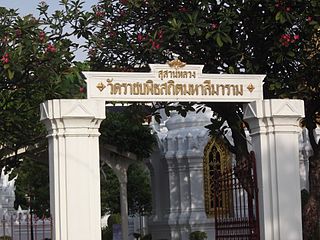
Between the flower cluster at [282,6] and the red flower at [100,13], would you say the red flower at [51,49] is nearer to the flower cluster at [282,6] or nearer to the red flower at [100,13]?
the red flower at [100,13]

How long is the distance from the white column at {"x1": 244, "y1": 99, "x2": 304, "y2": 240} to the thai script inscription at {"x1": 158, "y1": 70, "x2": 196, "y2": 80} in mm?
1101

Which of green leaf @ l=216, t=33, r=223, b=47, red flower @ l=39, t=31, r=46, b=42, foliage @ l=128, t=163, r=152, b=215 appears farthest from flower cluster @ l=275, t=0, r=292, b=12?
foliage @ l=128, t=163, r=152, b=215

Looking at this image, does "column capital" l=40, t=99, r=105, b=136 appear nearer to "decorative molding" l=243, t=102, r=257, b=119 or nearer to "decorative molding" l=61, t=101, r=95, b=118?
"decorative molding" l=61, t=101, r=95, b=118

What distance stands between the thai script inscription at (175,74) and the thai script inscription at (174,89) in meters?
0.10

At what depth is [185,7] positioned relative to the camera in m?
14.0

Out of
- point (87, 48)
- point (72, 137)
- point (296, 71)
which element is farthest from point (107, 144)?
point (72, 137)

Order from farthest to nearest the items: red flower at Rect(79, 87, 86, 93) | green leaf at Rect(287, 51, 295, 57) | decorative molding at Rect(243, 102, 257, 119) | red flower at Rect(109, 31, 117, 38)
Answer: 1. red flower at Rect(109, 31, 117, 38)
2. green leaf at Rect(287, 51, 295, 57)
3. red flower at Rect(79, 87, 86, 93)
4. decorative molding at Rect(243, 102, 257, 119)

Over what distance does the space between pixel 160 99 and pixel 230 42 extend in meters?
2.11

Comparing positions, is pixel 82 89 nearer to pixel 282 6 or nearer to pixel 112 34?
pixel 112 34

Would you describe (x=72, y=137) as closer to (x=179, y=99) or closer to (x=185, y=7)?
(x=179, y=99)

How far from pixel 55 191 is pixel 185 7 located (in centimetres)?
420

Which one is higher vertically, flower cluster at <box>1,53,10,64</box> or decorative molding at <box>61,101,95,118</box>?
flower cluster at <box>1,53,10,64</box>

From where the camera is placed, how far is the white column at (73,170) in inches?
452

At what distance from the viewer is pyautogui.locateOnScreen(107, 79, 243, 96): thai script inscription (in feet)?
38.9
